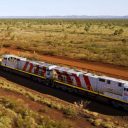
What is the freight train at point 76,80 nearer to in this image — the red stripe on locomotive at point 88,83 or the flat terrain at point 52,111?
the red stripe on locomotive at point 88,83

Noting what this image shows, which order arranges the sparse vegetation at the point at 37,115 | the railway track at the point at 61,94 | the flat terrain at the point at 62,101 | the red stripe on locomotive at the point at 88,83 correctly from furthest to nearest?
the red stripe on locomotive at the point at 88,83 → the railway track at the point at 61,94 → the flat terrain at the point at 62,101 → the sparse vegetation at the point at 37,115

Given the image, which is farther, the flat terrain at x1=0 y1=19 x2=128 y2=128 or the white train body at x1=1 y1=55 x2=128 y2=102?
the white train body at x1=1 y1=55 x2=128 y2=102

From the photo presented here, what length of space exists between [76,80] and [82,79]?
0.97 metres

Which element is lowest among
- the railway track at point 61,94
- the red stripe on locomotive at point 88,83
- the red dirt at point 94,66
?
the railway track at point 61,94

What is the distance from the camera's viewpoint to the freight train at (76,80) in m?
30.1

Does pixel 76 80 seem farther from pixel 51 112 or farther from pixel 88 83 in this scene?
pixel 51 112

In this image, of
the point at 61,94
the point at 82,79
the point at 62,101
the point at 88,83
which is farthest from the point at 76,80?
the point at 62,101

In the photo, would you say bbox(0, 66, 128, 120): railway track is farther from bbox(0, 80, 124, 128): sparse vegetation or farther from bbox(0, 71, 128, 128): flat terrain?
bbox(0, 80, 124, 128): sparse vegetation

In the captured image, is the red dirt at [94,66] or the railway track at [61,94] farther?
the red dirt at [94,66]

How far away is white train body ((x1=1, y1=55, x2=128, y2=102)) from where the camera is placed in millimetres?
30083

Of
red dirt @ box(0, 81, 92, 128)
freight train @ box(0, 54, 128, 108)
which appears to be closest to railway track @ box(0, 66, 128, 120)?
freight train @ box(0, 54, 128, 108)

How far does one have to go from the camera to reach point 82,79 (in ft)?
111

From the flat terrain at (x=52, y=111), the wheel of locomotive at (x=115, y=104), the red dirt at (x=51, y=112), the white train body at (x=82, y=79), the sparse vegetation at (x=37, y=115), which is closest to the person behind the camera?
the sparse vegetation at (x=37, y=115)

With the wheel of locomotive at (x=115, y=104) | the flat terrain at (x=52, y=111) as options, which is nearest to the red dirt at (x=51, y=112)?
the flat terrain at (x=52, y=111)
